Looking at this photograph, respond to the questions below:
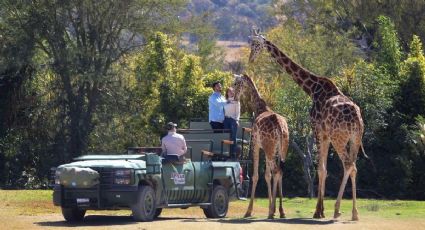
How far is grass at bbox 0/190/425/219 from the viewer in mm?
23906

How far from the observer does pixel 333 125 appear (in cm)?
2161

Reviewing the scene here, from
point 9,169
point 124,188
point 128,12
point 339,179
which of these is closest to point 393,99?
point 339,179

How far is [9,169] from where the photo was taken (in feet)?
124

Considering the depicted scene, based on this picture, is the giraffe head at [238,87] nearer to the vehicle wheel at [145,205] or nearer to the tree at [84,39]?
the vehicle wheel at [145,205]

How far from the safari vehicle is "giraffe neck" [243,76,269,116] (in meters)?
0.89

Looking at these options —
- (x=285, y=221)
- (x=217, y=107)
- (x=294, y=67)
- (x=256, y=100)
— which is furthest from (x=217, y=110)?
(x=285, y=221)

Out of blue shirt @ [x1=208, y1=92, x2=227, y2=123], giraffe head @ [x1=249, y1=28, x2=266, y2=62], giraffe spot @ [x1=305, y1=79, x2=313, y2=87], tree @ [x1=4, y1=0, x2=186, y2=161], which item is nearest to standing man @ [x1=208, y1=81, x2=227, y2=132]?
blue shirt @ [x1=208, y1=92, x2=227, y2=123]

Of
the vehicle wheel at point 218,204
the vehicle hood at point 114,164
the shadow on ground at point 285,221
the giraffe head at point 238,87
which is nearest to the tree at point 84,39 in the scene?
the giraffe head at point 238,87

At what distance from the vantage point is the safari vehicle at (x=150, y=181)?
19.9 metres

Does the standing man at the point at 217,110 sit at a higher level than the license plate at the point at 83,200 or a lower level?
higher

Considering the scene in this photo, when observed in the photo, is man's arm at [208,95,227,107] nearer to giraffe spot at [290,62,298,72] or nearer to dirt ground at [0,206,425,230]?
giraffe spot at [290,62,298,72]

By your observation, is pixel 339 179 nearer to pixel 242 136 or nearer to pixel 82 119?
pixel 82 119

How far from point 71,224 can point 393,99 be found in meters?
19.7

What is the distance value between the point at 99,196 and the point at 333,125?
5.08 metres
